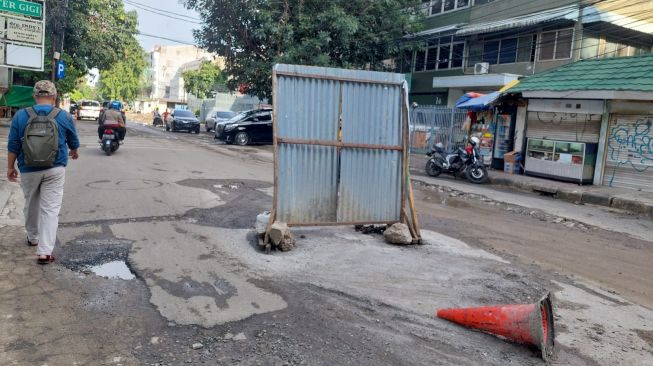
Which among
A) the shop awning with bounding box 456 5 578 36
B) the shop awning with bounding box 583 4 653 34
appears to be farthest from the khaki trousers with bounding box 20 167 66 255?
the shop awning with bounding box 583 4 653 34

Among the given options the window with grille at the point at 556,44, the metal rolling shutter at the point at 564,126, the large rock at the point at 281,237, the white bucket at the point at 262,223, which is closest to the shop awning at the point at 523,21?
the window with grille at the point at 556,44

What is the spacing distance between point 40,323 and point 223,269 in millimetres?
1800

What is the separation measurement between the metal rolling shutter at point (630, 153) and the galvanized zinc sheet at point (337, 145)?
981cm

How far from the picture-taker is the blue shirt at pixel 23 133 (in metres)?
4.92

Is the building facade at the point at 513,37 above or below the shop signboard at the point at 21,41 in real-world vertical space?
above

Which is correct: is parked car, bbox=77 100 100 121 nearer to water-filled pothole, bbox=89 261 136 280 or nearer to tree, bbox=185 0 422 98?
tree, bbox=185 0 422 98

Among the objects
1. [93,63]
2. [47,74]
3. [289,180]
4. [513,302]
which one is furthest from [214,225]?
[93,63]

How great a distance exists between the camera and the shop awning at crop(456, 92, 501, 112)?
17.0 meters

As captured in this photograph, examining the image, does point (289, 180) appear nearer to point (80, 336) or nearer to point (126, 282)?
point (126, 282)

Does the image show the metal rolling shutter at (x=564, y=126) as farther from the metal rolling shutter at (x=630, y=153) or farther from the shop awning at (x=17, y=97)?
the shop awning at (x=17, y=97)

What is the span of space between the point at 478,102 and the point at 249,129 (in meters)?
10.6

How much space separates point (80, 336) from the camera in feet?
11.5

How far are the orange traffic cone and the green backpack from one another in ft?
13.1

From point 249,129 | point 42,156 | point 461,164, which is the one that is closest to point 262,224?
point 42,156
